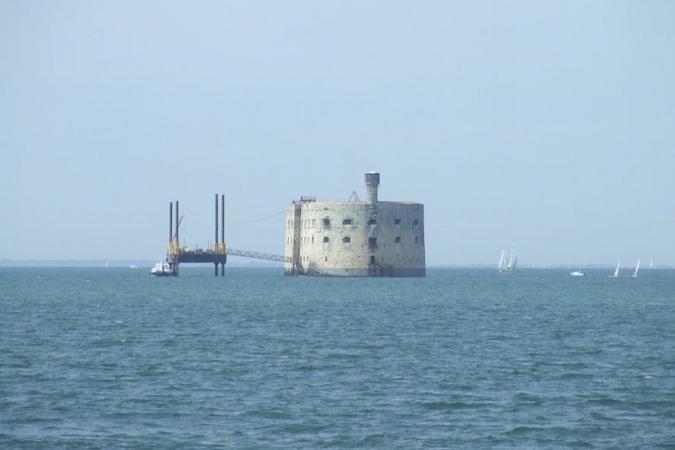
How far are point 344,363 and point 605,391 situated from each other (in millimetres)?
7840

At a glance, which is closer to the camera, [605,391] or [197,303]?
[605,391]

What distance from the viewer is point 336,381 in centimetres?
3005

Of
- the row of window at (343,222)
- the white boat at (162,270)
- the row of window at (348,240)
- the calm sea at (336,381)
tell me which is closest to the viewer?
the calm sea at (336,381)

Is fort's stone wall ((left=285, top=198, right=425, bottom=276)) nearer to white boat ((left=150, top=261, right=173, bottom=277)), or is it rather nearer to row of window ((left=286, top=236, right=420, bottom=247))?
row of window ((left=286, top=236, right=420, bottom=247))

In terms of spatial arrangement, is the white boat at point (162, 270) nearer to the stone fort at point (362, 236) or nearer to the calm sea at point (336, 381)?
the stone fort at point (362, 236)

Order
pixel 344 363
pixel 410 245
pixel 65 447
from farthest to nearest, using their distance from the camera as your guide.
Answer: pixel 410 245 < pixel 344 363 < pixel 65 447

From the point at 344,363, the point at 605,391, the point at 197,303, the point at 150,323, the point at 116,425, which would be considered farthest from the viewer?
the point at 197,303

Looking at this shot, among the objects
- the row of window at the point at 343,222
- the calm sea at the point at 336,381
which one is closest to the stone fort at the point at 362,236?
the row of window at the point at 343,222

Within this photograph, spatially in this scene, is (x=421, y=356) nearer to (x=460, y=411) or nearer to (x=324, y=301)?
(x=460, y=411)

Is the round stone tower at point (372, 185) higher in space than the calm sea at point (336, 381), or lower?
higher

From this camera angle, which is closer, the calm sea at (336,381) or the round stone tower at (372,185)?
the calm sea at (336,381)

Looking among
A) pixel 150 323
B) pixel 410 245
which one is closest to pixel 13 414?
pixel 150 323

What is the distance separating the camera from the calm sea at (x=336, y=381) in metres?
23.0

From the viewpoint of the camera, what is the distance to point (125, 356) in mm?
35875
